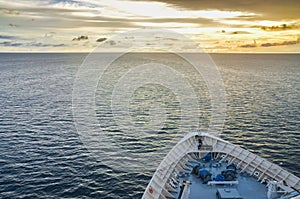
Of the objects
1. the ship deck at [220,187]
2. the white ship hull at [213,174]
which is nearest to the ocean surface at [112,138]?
the white ship hull at [213,174]

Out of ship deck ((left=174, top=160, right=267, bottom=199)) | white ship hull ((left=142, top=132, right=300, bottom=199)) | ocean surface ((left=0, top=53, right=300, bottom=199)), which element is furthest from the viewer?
ocean surface ((left=0, top=53, right=300, bottom=199))

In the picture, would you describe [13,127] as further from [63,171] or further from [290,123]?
[290,123]

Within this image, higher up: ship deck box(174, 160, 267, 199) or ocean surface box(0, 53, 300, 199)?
ship deck box(174, 160, 267, 199)

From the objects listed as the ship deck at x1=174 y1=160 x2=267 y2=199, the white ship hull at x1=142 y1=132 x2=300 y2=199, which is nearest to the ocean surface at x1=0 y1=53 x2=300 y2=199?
the white ship hull at x1=142 y1=132 x2=300 y2=199

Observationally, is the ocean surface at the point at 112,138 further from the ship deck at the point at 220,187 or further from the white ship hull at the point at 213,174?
the ship deck at the point at 220,187

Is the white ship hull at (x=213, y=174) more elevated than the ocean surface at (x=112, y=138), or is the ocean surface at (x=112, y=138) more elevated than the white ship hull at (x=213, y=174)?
the white ship hull at (x=213, y=174)

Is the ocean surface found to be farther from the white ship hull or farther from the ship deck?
the ship deck

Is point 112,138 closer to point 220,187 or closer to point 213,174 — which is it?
point 213,174

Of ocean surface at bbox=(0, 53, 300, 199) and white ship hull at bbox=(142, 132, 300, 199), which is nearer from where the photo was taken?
white ship hull at bbox=(142, 132, 300, 199)

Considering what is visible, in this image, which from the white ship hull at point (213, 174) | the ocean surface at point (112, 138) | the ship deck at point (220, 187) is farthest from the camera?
the ocean surface at point (112, 138)

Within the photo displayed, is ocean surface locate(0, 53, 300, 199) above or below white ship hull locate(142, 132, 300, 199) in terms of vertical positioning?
below

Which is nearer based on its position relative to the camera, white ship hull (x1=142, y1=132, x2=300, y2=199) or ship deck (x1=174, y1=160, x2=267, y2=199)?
white ship hull (x1=142, y1=132, x2=300, y2=199)

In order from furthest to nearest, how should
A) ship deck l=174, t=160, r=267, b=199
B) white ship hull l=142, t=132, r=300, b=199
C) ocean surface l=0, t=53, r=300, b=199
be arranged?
ocean surface l=0, t=53, r=300, b=199 → ship deck l=174, t=160, r=267, b=199 → white ship hull l=142, t=132, r=300, b=199
